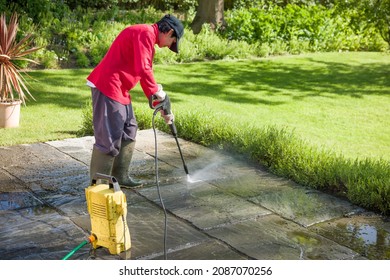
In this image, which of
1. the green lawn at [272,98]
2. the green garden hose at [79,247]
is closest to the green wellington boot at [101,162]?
the green garden hose at [79,247]

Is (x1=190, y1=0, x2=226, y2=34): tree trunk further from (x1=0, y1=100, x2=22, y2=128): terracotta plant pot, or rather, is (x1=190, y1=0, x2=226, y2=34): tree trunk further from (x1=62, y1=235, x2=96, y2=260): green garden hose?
(x1=62, y1=235, x2=96, y2=260): green garden hose

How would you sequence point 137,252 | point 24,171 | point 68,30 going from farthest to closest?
point 68,30, point 24,171, point 137,252

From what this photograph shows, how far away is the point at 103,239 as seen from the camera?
396cm

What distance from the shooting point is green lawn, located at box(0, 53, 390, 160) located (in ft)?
25.3

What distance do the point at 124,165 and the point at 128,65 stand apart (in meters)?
0.99

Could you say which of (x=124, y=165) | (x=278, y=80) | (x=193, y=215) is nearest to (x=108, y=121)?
(x=124, y=165)

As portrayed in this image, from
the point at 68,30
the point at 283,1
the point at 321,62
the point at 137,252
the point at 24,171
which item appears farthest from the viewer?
the point at 283,1

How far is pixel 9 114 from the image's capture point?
7.48 m

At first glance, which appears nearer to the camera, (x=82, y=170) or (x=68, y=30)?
(x=82, y=170)

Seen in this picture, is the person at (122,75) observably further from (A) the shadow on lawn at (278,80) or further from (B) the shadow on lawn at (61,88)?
(A) the shadow on lawn at (278,80)

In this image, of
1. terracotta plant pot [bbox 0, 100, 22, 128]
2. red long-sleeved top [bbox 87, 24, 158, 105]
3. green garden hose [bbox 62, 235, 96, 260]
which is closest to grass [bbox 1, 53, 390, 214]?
terracotta plant pot [bbox 0, 100, 22, 128]
